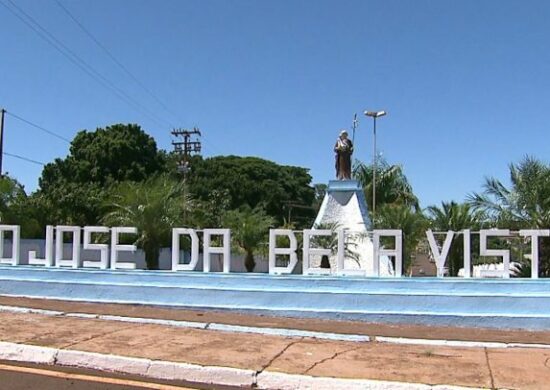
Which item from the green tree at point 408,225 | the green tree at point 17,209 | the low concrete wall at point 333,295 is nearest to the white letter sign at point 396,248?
the low concrete wall at point 333,295

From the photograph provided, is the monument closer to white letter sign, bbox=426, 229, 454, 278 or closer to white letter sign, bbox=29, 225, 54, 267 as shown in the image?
white letter sign, bbox=426, 229, 454, 278

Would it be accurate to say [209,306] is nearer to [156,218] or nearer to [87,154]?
[156,218]

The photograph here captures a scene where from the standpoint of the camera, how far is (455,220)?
18312 mm

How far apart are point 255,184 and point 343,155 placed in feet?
117

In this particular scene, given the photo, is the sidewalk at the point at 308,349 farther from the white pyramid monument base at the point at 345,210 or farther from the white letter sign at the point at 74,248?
the white pyramid monument base at the point at 345,210

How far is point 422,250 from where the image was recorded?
69.5 feet

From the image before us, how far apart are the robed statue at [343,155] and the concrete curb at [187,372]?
13172 millimetres

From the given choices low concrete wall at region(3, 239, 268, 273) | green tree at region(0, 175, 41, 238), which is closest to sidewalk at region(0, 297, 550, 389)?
low concrete wall at region(3, 239, 268, 273)

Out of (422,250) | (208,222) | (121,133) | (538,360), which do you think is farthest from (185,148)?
(538,360)

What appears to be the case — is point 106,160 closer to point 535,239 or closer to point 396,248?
point 396,248

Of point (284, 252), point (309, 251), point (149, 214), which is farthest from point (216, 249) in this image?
point (149, 214)

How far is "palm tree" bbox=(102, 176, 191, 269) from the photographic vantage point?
56.0 ft

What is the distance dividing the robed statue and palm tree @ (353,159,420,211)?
11.1m

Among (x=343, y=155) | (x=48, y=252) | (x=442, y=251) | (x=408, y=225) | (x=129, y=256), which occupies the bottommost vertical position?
(x=129, y=256)
